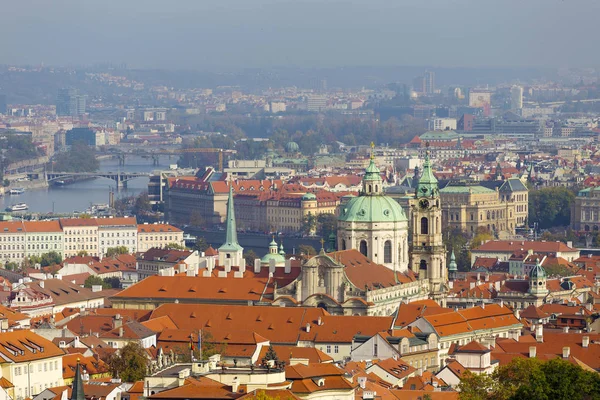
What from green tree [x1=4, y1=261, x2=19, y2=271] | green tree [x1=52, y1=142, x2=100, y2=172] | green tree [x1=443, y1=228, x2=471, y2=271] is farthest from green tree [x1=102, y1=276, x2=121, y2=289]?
green tree [x1=52, y1=142, x2=100, y2=172]

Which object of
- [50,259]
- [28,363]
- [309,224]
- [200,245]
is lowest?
[309,224]

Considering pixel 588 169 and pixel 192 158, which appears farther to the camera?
pixel 192 158

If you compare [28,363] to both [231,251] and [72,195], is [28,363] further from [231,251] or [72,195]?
[72,195]

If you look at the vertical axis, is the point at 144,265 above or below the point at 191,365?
below

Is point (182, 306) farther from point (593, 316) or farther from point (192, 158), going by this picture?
point (192, 158)

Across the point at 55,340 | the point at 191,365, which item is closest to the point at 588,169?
the point at 55,340

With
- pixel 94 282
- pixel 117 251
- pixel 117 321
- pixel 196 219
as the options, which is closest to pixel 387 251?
pixel 117 321
